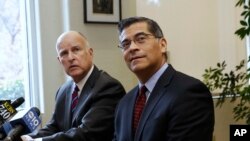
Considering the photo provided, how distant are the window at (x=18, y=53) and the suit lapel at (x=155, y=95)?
1.69m

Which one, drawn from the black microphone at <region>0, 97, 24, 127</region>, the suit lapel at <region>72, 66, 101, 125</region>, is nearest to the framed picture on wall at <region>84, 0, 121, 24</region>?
the suit lapel at <region>72, 66, 101, 125</region>

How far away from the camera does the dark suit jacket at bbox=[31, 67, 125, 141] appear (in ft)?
6.66

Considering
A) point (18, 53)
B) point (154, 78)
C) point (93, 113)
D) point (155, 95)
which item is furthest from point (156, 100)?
point (18, 53)

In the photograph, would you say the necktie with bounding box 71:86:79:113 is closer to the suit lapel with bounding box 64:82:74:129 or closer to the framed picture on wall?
the suit lapel with bounding box 64:82:74:129

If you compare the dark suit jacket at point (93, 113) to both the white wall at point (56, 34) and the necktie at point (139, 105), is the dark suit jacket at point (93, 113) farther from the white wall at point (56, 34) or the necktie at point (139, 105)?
the white wall at point (56, 34)

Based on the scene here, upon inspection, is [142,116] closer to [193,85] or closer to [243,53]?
[193,85]

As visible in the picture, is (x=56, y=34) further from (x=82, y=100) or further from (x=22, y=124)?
(x=22, y=124)

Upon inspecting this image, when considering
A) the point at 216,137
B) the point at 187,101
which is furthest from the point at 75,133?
the point at 216,137

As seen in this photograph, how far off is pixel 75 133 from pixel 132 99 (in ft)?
1.10

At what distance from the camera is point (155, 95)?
1793 mm

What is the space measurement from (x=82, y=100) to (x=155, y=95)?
1.84 ft

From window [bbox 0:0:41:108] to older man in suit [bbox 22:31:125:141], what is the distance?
3.02 feet

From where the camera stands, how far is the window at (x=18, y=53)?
3201 mm

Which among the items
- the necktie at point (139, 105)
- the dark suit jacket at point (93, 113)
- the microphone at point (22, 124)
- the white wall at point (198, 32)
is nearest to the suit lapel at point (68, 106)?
the dark suit jacket at point (93, 113)
